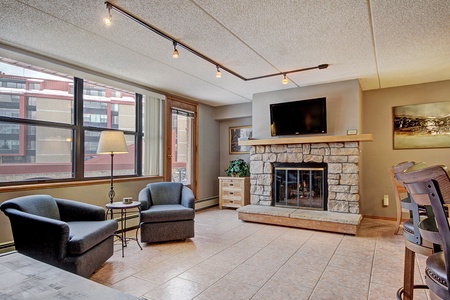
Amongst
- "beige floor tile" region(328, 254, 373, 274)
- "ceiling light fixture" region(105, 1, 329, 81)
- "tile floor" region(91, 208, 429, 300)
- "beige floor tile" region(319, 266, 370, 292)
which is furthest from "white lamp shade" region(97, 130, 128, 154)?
"beige floor tile" region(328, 254, 373, 274)

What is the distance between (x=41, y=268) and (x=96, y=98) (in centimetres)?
303

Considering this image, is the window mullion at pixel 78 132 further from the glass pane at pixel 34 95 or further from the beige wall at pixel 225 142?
the beige wall at pixel 225 142

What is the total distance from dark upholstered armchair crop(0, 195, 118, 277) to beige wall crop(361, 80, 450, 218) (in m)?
4.36

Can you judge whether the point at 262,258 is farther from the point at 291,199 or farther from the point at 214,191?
the point at 214,191

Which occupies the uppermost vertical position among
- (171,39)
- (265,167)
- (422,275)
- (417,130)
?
(171,39)

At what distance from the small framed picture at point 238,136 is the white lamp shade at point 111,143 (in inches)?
132

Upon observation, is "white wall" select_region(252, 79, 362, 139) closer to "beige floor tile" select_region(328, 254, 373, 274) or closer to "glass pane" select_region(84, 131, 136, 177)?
"beige floor tile" select_region(328, 254, 373, 274)

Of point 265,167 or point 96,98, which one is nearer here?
point 96,98

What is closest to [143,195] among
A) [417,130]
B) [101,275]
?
[101,275]

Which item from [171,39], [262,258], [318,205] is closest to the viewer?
[171,39]

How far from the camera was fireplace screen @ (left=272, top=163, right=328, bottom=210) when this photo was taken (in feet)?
14.3

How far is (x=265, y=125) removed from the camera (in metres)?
4.95

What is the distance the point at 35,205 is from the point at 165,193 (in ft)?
5.50

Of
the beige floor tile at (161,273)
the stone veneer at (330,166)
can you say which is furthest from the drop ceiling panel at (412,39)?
the beige floor tile at (161,273)
